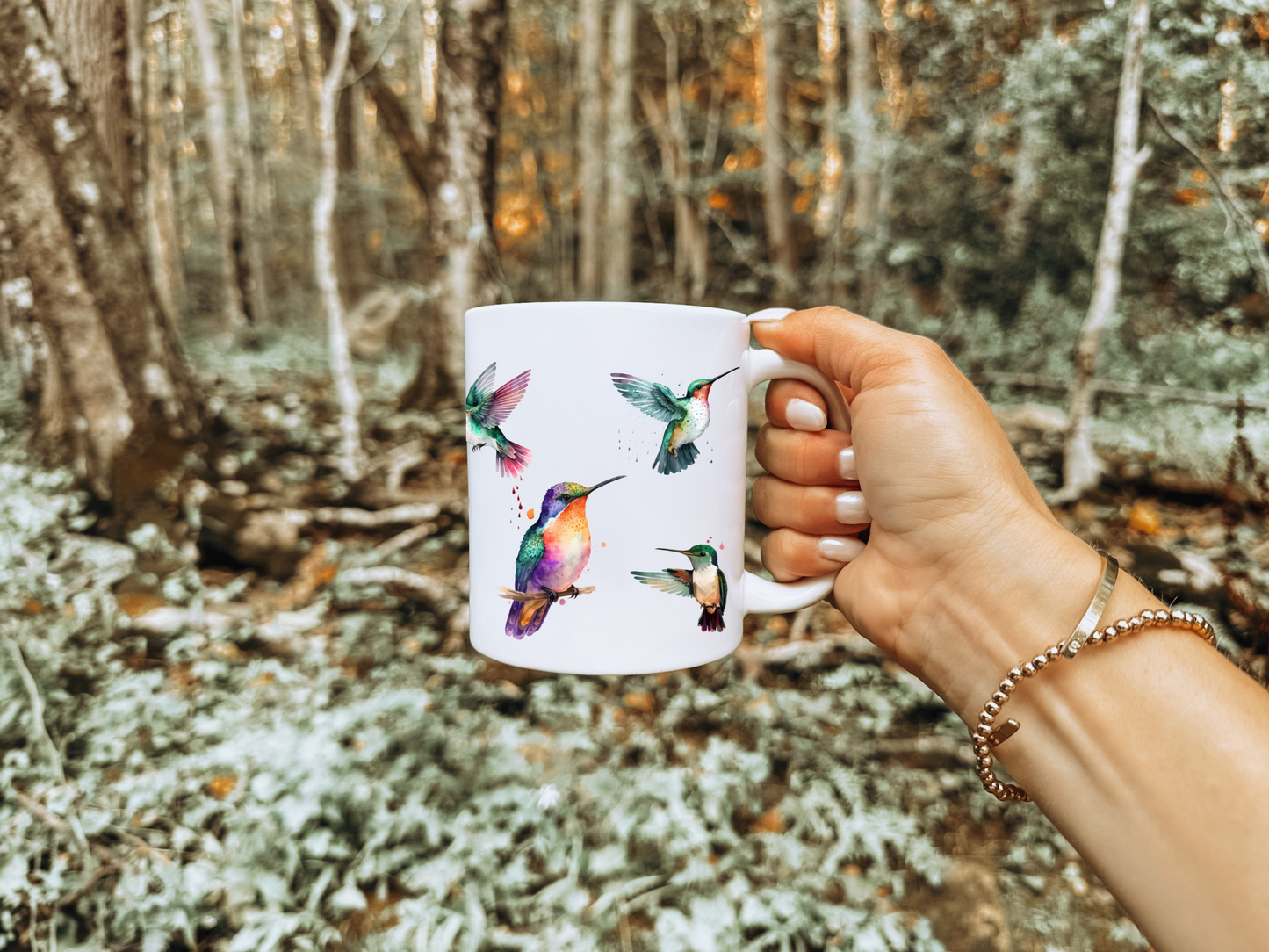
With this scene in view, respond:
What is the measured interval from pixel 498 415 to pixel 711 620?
37cm

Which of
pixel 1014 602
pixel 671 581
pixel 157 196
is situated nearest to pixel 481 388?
pixel 671 581

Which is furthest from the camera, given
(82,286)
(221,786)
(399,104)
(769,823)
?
(399,104)

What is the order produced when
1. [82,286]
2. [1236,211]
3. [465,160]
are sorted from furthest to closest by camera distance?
[465,160] < [1236,211] < [82,286]

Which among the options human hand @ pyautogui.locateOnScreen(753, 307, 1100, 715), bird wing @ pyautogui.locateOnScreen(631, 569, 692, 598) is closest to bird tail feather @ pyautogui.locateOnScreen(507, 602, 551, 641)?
bird wing @ pyautogui.locateOnScreen(631, 569, 692, 598)

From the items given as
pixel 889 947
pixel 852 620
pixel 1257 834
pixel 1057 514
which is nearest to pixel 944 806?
pixel 889 947

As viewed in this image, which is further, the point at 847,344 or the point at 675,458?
the point at 847,344

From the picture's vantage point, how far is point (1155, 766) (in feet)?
2.46

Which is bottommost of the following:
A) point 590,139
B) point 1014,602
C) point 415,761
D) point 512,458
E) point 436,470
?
point 415,761

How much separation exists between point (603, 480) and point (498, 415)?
155 mm

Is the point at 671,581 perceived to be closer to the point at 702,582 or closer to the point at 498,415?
the point at 702,582

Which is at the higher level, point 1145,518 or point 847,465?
point 847,465

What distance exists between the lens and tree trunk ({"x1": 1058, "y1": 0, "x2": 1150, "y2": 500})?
1.63 meters

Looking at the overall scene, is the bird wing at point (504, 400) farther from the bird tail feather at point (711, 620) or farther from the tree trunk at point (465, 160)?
the tree trunk at point (465, 160)

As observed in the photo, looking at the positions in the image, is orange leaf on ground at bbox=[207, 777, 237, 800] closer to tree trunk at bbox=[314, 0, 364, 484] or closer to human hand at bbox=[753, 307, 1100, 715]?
tree trunk at bbox=[314, 0, 364, 484]
